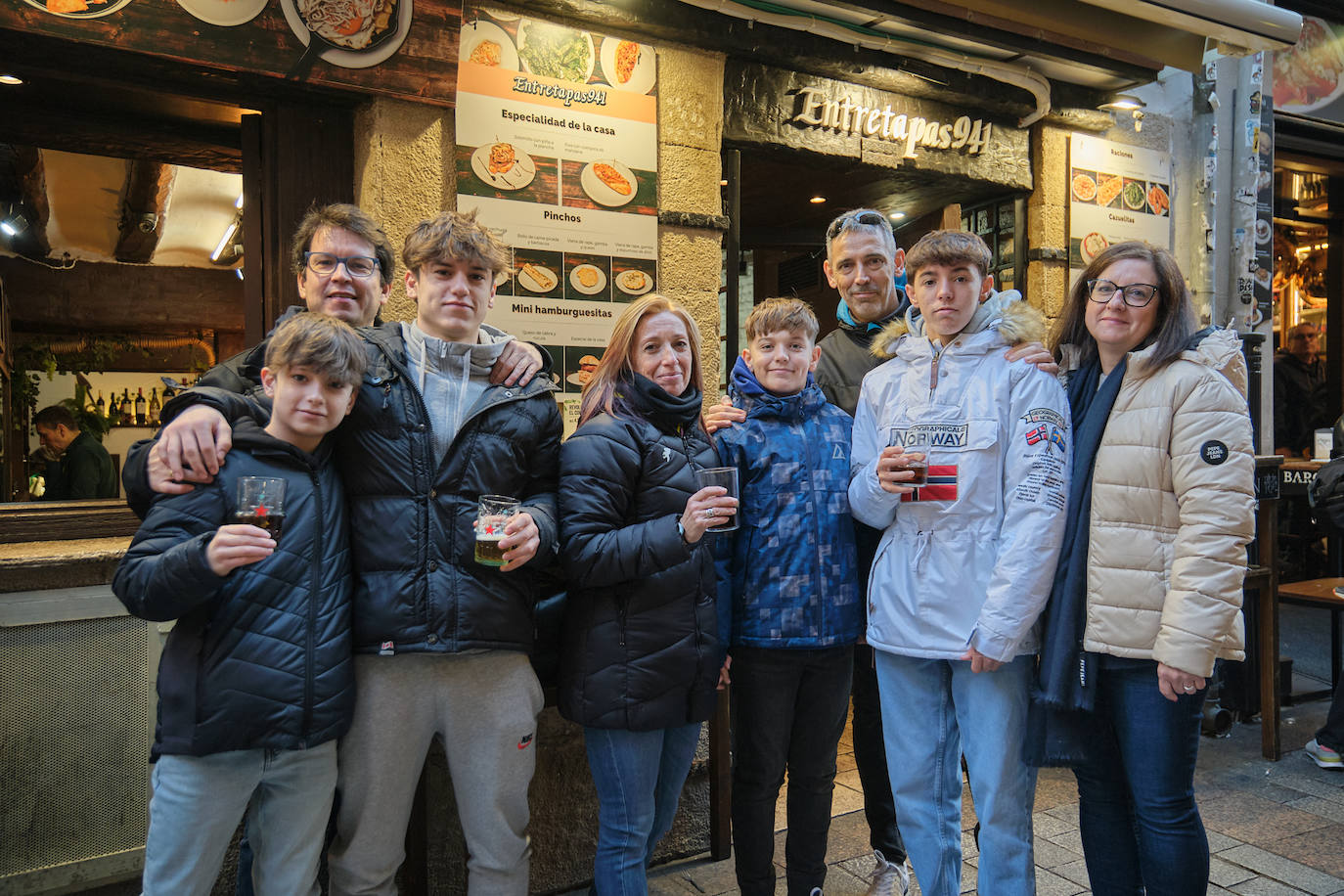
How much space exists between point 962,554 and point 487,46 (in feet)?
9.20

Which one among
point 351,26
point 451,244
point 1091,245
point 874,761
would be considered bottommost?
point 874,761

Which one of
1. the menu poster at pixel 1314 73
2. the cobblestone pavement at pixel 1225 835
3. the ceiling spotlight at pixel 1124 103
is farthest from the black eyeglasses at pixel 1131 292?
the menu poster at pixel 1314 73

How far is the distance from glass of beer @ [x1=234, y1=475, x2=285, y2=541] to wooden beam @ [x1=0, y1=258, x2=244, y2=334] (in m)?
5.13

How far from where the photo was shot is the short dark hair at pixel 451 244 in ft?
6.88

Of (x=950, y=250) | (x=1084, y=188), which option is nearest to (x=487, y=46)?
(x=950, y=250)

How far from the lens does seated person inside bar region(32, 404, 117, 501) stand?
11.8 feet

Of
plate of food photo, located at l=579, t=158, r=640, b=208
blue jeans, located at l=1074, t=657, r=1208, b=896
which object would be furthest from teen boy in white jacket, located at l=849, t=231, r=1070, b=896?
plate of food photo, located at l=579, t=158, r=640, b=208

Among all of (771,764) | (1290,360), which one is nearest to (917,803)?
(771,764)

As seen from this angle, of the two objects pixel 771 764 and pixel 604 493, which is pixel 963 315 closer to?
pixel 604 493

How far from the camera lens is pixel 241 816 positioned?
1.92m

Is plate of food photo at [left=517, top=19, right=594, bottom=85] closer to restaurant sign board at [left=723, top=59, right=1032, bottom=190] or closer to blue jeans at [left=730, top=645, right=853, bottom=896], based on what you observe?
restaurant sign board at [left=723, top=59, right=1032, bottom=190]

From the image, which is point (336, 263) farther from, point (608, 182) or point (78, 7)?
point (608, 182)

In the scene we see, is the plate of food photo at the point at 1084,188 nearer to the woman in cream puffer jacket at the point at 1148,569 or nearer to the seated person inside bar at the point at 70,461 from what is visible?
the woman in cream puffer jacket at the point at 1148,569

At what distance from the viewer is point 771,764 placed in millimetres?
2441
